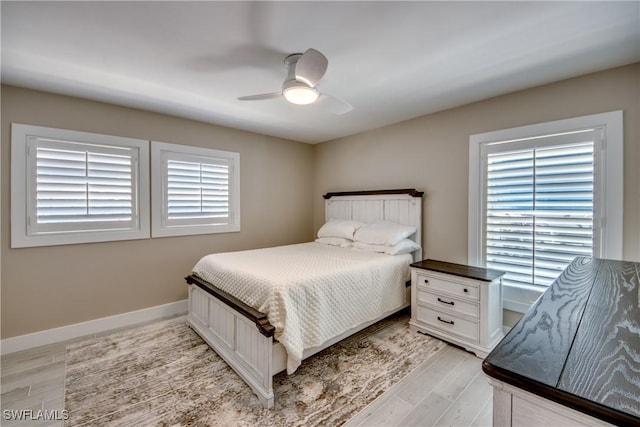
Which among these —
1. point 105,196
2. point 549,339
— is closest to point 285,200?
point 105,196

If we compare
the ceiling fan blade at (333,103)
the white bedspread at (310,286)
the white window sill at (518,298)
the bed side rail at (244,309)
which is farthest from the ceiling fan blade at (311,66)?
the white window sill at (518,298)

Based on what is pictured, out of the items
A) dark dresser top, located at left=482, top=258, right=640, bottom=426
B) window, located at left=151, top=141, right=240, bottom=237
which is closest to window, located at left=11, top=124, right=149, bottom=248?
window, located at left=151, top=141, right=240, bottom=237

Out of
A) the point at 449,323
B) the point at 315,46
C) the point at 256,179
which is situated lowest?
the point at 449,323

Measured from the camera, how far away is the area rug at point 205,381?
1732 millimetres

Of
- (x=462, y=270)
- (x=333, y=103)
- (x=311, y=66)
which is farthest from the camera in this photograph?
(x=462, y=270)

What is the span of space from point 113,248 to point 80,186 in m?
0.71

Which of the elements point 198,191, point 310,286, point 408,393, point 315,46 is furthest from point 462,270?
point 198,191

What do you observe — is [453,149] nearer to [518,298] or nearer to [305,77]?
[518,298]

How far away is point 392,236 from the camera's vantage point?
3207 millimetres

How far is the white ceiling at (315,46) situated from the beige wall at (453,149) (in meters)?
0.16

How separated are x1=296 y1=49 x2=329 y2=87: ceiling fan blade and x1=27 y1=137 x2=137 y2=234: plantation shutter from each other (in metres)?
2.35

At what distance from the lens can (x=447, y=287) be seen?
264 cm

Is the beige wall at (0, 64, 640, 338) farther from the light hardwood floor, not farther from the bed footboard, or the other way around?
the bed footboard

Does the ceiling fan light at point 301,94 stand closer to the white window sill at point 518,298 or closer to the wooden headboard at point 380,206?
the wooden headboard at point 380,206
